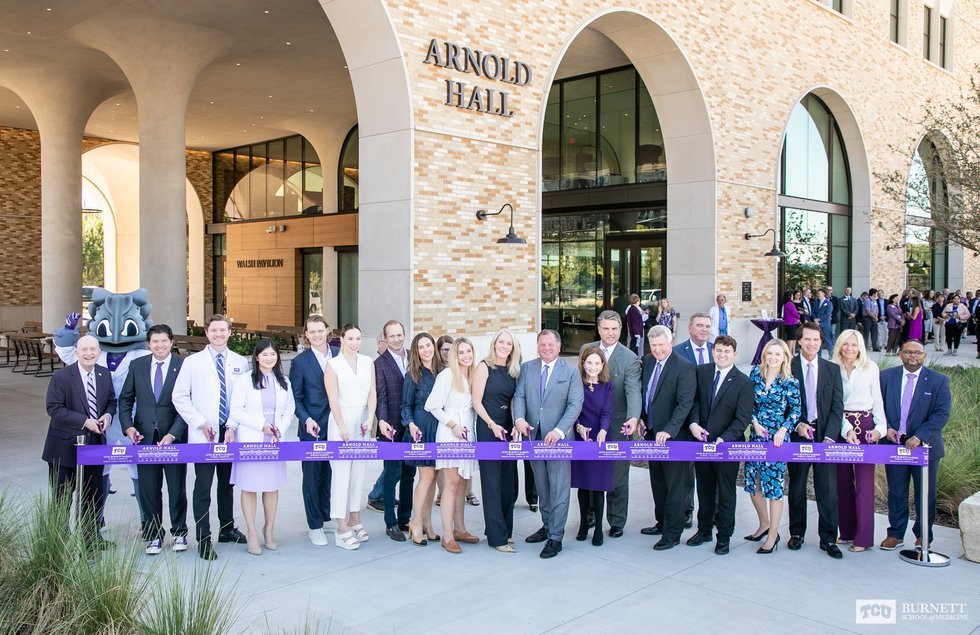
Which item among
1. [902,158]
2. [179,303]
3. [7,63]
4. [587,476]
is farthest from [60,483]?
[902,158]

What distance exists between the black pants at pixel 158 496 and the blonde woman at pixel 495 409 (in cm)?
240

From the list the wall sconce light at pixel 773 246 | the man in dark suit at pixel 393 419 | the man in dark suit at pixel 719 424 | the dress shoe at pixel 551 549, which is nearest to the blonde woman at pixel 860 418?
the man in dark suit at pixel 719 424

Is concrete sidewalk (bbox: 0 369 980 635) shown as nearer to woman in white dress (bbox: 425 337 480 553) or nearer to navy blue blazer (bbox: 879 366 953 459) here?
woman in white dress (bbox: 425 337 480 553)

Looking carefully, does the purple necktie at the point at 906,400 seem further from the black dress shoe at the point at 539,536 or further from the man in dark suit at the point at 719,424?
the black dress shoe at the point at 539,536

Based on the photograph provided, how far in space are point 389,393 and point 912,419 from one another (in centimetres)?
432

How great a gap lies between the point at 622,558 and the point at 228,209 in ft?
99.7

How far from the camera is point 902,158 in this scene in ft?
87.3

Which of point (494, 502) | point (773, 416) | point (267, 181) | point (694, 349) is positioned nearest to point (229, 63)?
point (267, 181)

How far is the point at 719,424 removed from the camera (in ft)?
21.5

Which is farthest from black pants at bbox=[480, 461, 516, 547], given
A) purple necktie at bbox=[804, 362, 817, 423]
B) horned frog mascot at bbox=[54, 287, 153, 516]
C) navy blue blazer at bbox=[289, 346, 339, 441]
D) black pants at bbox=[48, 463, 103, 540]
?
horned frog mascot at bbox=[54, 287, 153, 516]

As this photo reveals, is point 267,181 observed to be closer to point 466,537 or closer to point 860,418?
point 466,537

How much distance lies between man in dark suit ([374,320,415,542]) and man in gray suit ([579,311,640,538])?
1610 millimetres

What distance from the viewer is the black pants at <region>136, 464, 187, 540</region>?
629 cm

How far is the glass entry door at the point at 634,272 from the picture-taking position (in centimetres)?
2097
